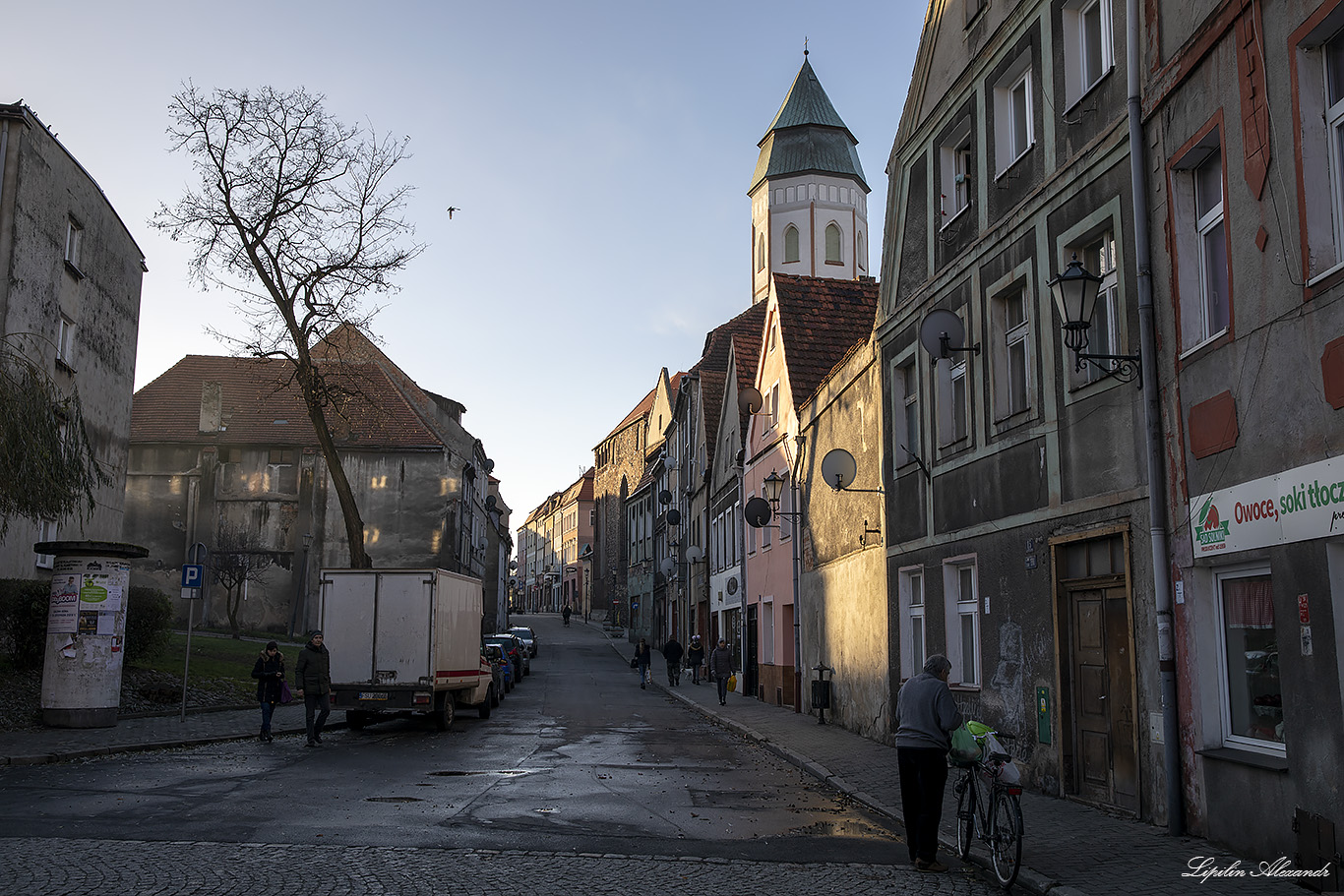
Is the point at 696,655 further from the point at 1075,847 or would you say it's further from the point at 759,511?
the point at 1075,847

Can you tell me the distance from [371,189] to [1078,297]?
23208 millimetres

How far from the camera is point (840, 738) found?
19.2 m

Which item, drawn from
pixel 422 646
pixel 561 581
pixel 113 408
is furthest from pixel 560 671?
pixel 561 581

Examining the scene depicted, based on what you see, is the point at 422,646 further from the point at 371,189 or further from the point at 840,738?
the point at 371,189

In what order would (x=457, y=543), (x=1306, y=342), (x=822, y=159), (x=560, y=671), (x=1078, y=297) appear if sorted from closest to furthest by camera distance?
(x=1306, y=342)
(x=1078, y=297)
(x=560, y=671)
(x=457, y=543)
(x=822, y=159)

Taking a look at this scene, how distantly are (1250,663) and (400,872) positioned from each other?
6.79 metres

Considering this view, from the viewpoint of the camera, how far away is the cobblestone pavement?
761cm

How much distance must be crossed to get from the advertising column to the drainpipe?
15750 mm

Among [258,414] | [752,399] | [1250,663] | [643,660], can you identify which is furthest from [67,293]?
[1250,663]

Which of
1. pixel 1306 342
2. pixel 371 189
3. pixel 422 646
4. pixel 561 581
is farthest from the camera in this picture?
pixel 561 581

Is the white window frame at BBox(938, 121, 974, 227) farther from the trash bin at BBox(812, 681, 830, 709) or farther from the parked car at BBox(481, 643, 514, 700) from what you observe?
the parked car at BBox(481, 643, 514, 700)

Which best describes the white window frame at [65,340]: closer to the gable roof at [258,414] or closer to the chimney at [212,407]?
the gable roof at [258,414]

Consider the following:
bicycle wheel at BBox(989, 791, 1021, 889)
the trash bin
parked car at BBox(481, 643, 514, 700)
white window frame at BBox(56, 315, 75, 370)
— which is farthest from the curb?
Answer: white window frame at BBox(56, 315, 75, 370)

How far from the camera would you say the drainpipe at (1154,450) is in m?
10.1
